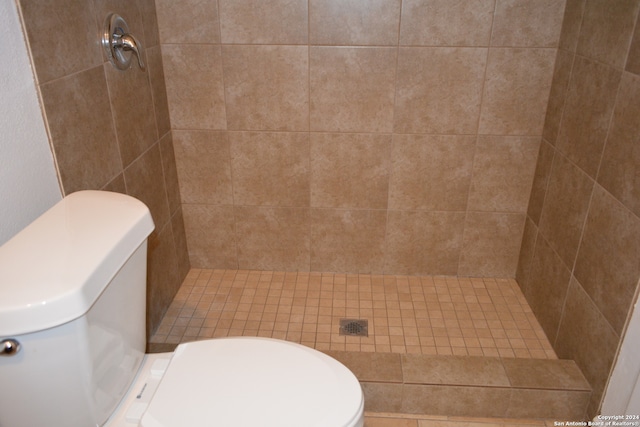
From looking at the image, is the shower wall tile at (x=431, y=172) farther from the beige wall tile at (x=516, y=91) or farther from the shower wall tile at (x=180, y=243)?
the shower wall tile at (x=180, y=243)

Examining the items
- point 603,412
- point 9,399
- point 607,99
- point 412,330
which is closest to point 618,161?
point 607,99

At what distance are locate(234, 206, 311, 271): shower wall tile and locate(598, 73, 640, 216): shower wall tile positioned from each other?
118 centimetres

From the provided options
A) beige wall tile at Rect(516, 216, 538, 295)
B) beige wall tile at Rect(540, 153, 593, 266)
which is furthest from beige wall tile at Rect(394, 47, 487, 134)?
beige wall tile at Rect(516, 216, 538, 295)

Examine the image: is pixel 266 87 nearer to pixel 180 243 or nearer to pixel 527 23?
pixel 180 243

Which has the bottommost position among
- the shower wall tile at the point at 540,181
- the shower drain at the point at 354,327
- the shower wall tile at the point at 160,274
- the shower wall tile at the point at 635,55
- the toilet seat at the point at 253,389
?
the shower drain at the point at 354,327

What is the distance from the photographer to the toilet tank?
809 millimetres

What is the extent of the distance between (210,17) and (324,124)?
0.60 meters

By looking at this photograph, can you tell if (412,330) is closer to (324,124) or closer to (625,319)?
(625,319)

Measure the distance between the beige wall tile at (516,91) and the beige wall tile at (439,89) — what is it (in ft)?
0.14

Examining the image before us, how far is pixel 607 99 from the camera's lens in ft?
4.80

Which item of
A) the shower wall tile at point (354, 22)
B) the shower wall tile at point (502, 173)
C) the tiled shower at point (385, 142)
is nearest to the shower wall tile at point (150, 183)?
the tiled shower at point (385, 142)

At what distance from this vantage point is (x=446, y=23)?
1792 mm

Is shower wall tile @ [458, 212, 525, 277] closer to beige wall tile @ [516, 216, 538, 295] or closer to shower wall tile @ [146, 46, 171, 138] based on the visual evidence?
beige wall tile @ [516, 216, 538, 295]

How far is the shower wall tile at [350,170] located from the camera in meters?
2.01
